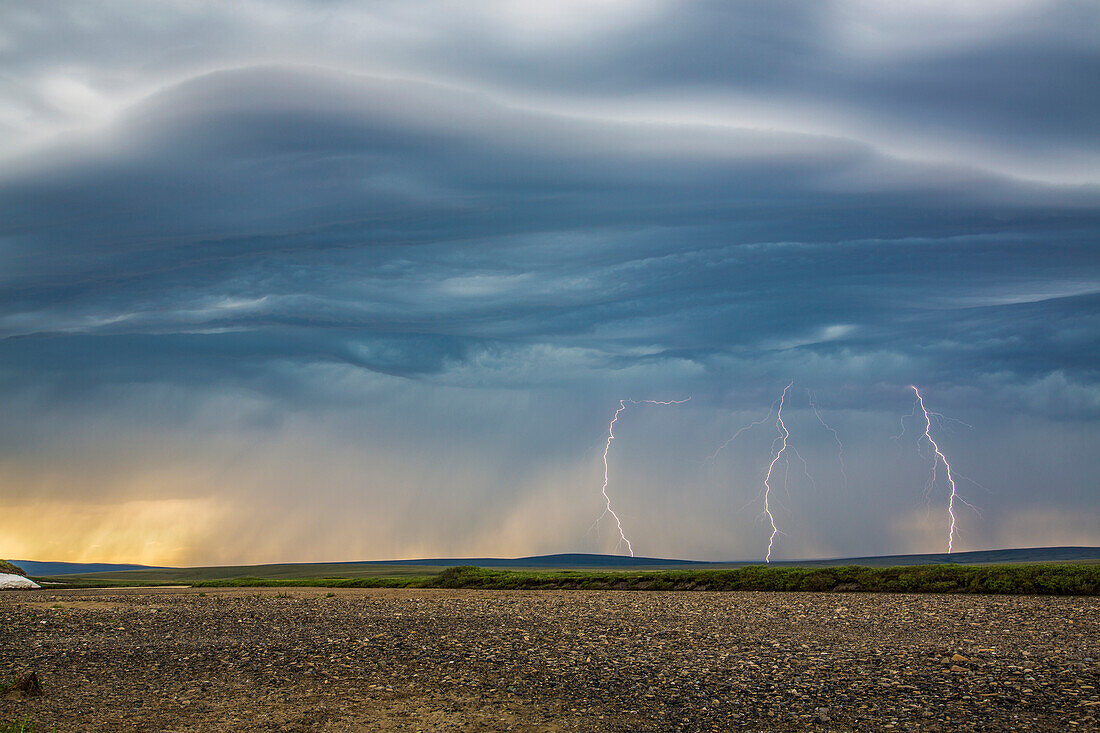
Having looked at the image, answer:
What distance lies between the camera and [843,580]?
44844mm

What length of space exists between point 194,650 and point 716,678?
52.3 feet

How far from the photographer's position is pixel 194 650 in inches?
970

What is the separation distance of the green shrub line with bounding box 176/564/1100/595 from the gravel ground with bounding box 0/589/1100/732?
6.19 meters

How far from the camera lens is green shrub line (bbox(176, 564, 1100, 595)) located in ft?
131

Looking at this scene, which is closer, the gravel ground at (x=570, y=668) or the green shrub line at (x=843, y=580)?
the gravel ground at (x=570, y=668)

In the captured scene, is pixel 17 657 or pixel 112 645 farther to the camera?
pixel 112 645

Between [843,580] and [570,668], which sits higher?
[843,580]

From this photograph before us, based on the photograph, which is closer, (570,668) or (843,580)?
(570,668)

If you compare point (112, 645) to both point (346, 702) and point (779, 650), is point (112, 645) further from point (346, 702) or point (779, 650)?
point (779, 650)

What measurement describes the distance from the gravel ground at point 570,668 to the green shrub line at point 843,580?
6.19 m

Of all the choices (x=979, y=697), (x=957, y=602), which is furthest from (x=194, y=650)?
(x=957, y=602)

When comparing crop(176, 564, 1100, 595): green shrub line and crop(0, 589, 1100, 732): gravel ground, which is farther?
crop(176, 564, 1100, 595): green shrub line

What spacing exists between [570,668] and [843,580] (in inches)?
1165

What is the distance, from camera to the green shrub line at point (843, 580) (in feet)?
131
